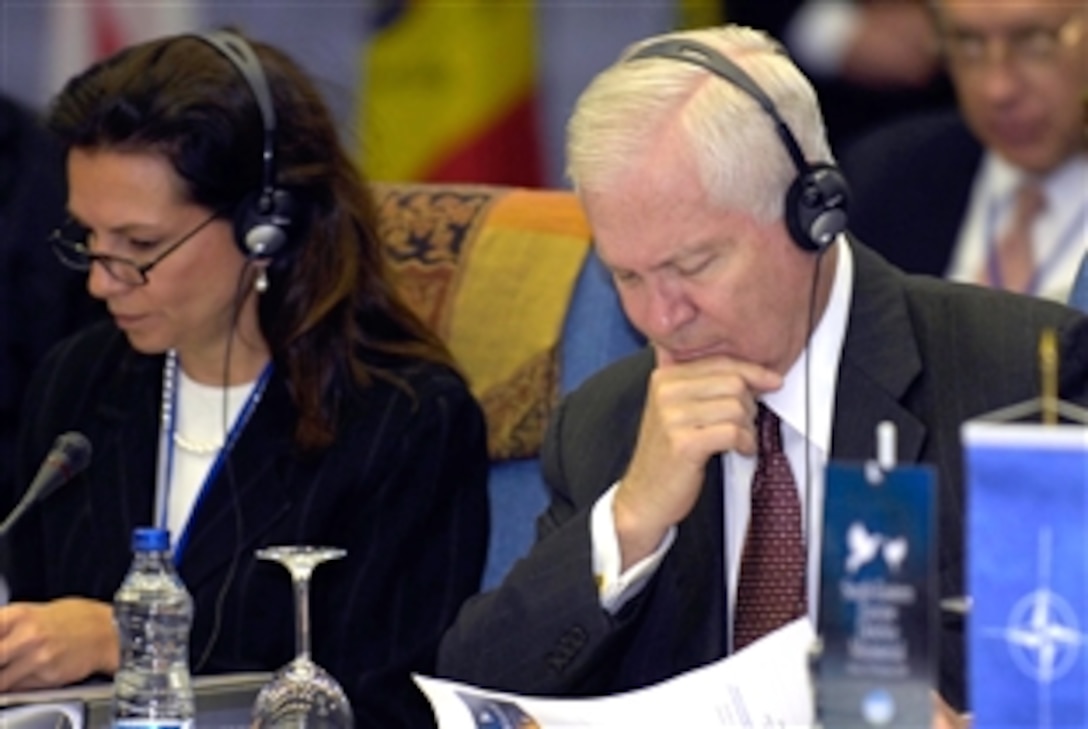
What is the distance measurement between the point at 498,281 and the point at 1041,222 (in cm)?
123

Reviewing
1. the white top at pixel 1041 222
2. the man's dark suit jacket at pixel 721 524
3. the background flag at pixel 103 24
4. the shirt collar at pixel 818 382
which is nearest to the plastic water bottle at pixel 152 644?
the man's dark suit jacket at pixel 721 524

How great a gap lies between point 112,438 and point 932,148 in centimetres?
165

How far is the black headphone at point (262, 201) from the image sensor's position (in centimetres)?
245

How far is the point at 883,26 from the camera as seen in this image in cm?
388

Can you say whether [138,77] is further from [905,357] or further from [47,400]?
[905,357]

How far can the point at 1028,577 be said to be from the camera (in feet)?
3.97

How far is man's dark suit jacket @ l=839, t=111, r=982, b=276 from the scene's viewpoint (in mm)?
3625

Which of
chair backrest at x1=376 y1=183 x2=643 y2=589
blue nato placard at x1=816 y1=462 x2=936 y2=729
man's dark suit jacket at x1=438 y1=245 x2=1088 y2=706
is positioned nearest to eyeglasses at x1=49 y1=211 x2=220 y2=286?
chair backrest at x1=376 y1=183 x2=643 y2=589

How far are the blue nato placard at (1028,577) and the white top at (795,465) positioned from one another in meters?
0.72

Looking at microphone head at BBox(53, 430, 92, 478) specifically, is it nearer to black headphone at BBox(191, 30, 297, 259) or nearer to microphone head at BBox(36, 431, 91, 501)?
microphone head at BBox(36, 431, 91, 501)

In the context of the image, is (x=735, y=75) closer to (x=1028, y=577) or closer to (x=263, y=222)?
(x=263, y=222)

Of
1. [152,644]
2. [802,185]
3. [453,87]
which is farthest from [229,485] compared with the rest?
[453,87]

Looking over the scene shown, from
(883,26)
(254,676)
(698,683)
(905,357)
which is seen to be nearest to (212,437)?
(254,676)

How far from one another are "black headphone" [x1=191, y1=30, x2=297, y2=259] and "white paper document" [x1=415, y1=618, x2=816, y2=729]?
36.2 inches
